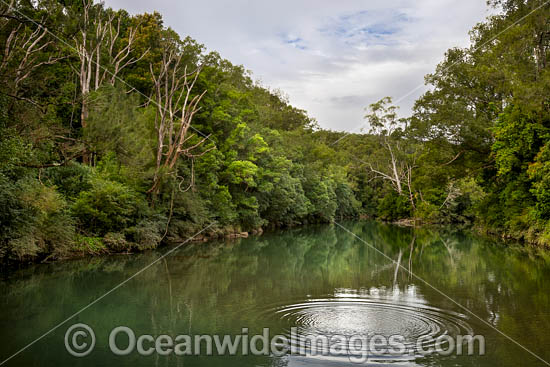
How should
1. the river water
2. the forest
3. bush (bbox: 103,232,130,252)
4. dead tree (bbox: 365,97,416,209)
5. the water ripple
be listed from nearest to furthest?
the river water → the water ripple → the forest → bush (bbox: 103,232,130,252) → dead tree (bbox: 365,97,416,209)

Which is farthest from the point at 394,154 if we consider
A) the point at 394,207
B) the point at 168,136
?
the point at 168,136

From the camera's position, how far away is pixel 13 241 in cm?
1355

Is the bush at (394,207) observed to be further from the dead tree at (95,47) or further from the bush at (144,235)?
the bush at (144,235)

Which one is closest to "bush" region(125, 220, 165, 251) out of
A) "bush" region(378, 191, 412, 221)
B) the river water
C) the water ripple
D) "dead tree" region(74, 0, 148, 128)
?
the river water

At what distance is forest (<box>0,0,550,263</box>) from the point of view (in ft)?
41.4

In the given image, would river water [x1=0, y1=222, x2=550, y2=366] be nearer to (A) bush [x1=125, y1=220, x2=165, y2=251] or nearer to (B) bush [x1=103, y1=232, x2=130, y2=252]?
(B) bush [x1=103, y1=232, x2=130, y2=252]

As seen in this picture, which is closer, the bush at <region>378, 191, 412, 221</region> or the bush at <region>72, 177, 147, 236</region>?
the bush at <region>72, 177, 147, 236</region>

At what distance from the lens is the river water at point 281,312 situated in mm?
6445

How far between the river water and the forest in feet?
9.02

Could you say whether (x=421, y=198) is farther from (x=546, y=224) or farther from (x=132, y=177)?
(x=132, y=177)

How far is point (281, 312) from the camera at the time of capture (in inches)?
348

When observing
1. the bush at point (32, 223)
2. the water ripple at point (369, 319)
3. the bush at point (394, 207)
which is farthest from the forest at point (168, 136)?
the bush at point (394, 207)

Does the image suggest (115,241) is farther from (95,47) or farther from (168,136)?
(95,47)

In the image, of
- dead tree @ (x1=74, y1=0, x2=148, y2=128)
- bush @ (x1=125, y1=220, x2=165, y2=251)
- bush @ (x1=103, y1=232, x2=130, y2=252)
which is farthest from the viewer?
dead tree @ (x1=74, y1=0, x2=148, y2=128)
